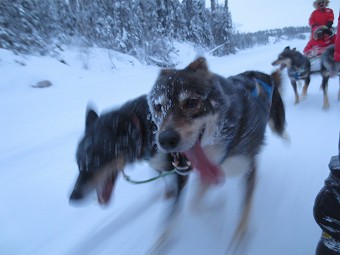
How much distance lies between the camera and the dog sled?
445 cm

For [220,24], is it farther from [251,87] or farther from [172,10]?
[251,87]

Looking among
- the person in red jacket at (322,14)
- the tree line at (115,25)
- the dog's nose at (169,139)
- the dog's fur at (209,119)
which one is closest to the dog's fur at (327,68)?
the person in red jacket at (322,14)

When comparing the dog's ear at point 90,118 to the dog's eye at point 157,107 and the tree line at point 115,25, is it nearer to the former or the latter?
the dog's eye at point 157,107

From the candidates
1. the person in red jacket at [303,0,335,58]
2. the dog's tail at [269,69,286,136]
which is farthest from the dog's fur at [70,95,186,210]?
the person in red jacket at [303,0,335,58]

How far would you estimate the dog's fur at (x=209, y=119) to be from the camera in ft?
4.95

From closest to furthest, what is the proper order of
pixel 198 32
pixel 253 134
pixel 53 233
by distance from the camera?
pixel 53 233
pixel 253 134
pixel 198 32

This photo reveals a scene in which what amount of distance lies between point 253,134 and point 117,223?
3.50ft

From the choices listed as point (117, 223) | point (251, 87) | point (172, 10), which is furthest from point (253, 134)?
point (172, 10)

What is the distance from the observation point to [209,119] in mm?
1564

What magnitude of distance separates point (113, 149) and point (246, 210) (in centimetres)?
90

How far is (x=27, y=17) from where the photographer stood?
868 cm

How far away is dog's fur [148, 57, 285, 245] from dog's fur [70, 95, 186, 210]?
15 cm

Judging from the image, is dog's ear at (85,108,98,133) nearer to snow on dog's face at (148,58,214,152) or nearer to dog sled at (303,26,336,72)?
snow on dog's face at (148,58,214,152)

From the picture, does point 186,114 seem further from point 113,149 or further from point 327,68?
point 327,68
